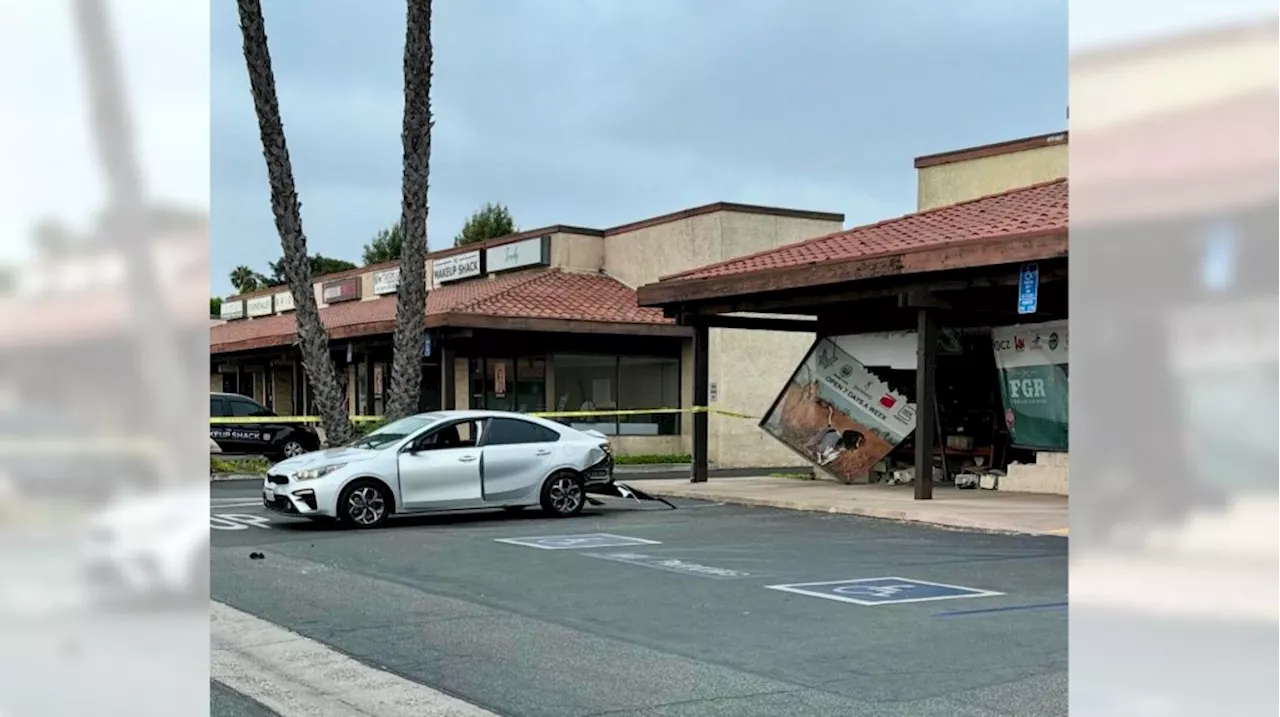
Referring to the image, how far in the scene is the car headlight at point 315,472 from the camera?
14.0 metres

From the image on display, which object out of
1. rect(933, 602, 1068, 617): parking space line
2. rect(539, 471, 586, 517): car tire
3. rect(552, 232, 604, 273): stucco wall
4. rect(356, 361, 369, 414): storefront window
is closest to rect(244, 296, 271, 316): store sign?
rect(356, 361, 369, 414): storefront window

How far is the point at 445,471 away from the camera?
14.6 metres

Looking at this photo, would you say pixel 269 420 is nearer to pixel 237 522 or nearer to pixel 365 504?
pixel 237 522

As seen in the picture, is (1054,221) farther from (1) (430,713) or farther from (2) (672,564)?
(1) (430,713)

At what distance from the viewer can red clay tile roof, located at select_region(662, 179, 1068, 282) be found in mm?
15273

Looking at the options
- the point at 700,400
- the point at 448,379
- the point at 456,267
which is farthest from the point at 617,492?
the point at 456,267

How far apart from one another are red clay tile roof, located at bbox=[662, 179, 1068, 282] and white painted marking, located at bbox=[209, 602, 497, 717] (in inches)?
401
